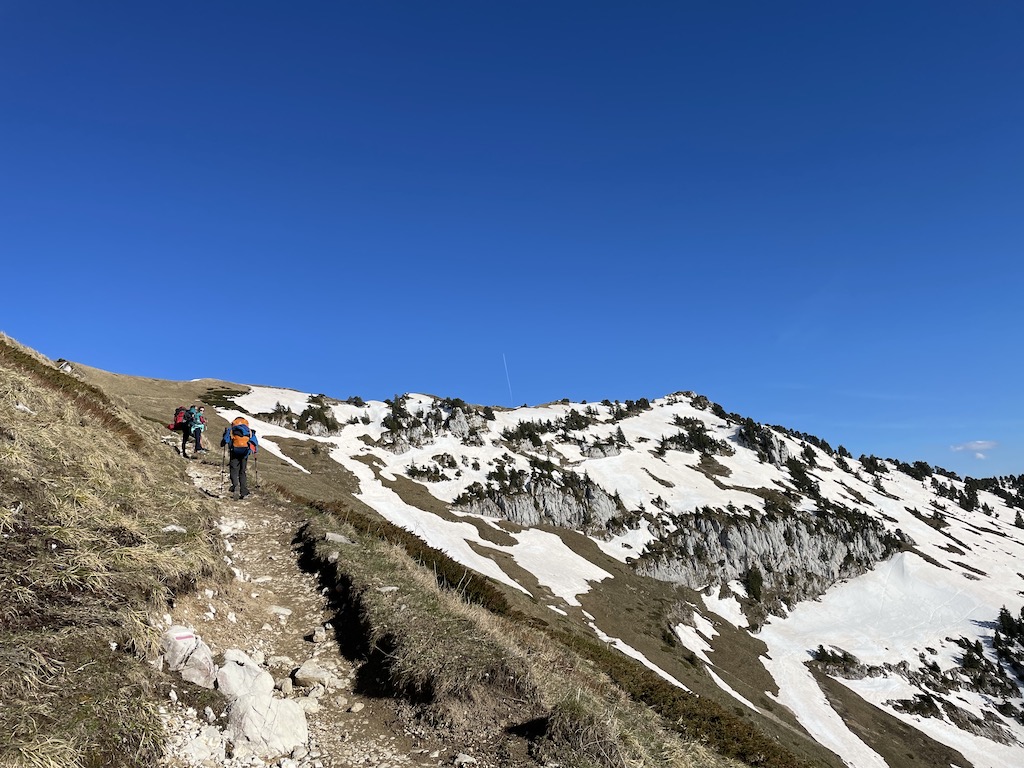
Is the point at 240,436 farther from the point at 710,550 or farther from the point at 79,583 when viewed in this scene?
the point at 710,550

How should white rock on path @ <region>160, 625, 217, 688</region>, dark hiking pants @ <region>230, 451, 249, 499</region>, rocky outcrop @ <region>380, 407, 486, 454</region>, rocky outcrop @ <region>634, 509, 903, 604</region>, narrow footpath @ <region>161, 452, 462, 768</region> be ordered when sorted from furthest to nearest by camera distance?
rocky outcrop @ <region>380, 407, 486, 454</region>, rocky outcrop @ <region>634, 509, 903, 604</region>, dark hiking pants @ <region>230, 451, 249, 499</region>, white rock on path @ <region>160, 625, 217, 688</region>, narrow footpath @ <region>161, 452, 462, 768</region>

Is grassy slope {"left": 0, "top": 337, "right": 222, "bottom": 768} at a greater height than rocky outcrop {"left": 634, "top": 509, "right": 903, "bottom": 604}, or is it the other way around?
rocky outcrop {"left": 634, "top": 509, "right": 903, "bottom": 604}

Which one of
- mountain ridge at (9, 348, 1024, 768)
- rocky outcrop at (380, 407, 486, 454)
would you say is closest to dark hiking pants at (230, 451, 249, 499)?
mountain ridge at (9, 348, 1024, 768)

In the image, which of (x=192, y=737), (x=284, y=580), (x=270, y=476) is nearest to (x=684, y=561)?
(x=270, y=476)

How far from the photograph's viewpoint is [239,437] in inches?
732

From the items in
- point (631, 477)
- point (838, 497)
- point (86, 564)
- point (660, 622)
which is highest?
point (838, 497)

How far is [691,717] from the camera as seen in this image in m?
13.6

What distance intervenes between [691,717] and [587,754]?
846 centimetres

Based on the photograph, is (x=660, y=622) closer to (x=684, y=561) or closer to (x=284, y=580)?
(x=684, y=561)

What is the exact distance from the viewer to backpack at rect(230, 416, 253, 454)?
18516 millimetres

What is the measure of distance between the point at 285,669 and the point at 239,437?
11.8 meters

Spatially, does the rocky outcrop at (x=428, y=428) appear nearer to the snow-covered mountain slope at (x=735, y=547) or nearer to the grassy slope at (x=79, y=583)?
the snow-covered mountain slope at (x=735, y=547)

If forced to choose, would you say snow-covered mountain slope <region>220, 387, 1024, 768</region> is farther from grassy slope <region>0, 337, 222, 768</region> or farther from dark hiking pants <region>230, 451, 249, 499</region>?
grassy slope <region>0, 337, 222, 768</region>

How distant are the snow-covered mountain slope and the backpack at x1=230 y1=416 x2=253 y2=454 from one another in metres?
35.1
